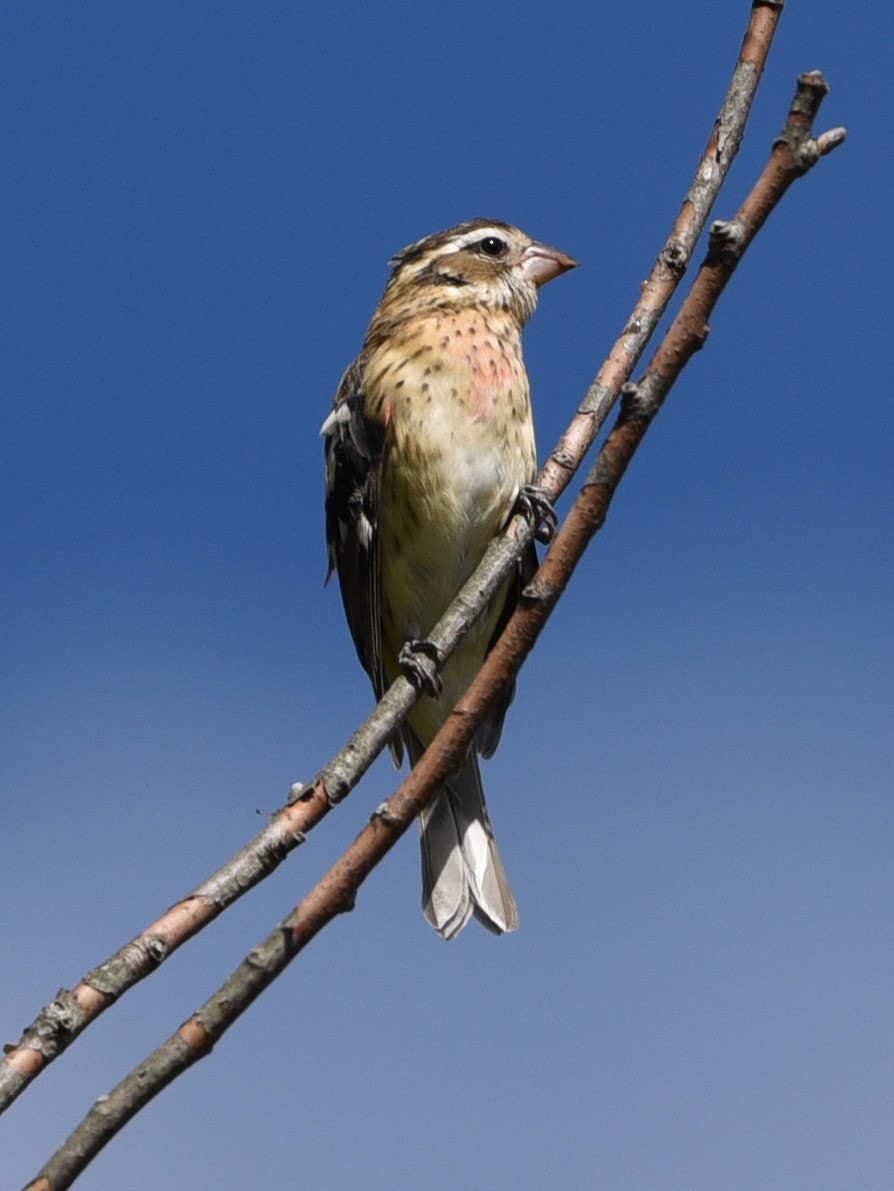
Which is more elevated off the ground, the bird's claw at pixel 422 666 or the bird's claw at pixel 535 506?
the bird's claw at pixel 535 506

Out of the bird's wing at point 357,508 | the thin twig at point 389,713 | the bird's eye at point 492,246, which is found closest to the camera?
the thin twig at point 389,713

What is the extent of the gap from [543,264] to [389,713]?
14.5 ft

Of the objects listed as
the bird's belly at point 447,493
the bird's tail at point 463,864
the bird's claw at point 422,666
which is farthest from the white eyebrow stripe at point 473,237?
the bird's claw at point 422,666

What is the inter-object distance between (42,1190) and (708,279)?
2128 mm

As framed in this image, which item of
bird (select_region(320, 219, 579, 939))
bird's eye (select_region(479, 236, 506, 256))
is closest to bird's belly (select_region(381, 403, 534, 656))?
bird (select_region(320, 219, 579, 939))

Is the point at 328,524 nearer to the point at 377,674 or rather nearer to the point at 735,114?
the point at 377,674

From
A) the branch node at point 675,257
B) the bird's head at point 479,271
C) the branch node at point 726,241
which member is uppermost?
the bird's head at point 479,271

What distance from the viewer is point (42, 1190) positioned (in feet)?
7.74

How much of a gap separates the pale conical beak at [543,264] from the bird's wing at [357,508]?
39.1 inches

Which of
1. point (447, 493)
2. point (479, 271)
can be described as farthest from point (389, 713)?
point (479, 271)

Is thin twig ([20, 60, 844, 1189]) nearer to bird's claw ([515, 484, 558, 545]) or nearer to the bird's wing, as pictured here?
bird's claw ([515, 484, 558, 545])

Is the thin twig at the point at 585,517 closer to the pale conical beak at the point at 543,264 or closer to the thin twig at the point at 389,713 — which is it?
the thin twig at the point at 389,713

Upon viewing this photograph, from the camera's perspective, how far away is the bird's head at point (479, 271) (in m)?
7.54

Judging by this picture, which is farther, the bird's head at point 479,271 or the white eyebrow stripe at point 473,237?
the white eyebrow stripe at point 473,237
